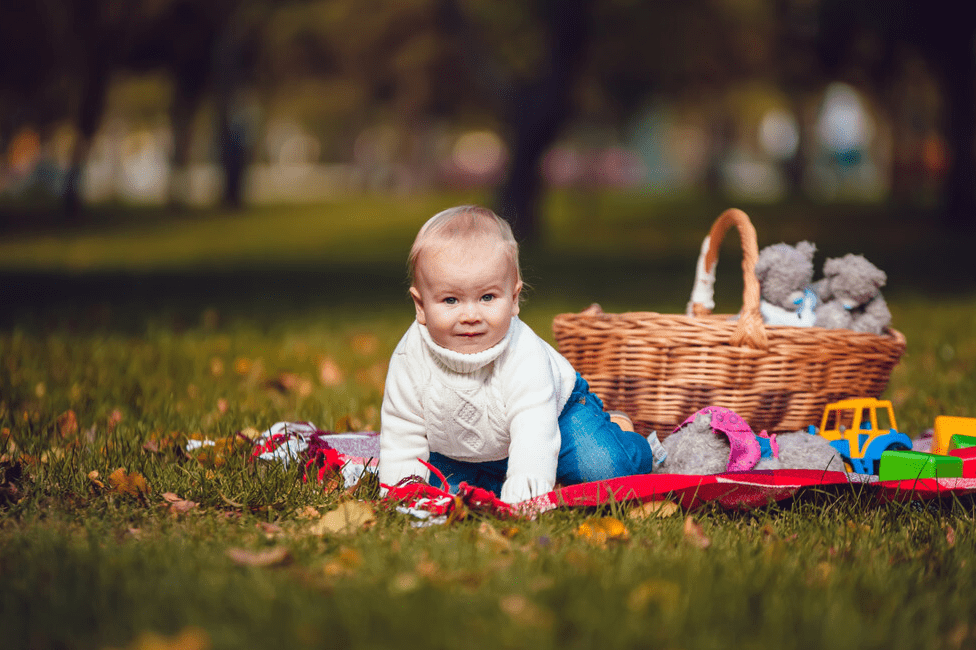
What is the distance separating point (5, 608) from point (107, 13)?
19898 mm

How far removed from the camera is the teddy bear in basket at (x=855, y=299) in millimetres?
3535

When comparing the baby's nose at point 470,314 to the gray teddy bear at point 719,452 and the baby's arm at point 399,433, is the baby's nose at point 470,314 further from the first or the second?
the gray teddy bear at point 719,452

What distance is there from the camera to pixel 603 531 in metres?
2.38

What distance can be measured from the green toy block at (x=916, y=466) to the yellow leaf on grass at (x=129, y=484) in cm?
217

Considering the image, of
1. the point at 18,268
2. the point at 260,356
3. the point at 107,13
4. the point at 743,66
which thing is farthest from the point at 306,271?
the point at 743,66

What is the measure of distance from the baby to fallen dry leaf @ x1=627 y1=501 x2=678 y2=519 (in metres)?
0.24

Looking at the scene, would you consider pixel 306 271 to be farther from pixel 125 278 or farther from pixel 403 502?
pixel 403 502

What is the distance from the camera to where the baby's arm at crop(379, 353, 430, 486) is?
2.81 m

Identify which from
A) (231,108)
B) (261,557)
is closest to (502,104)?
(261,557)

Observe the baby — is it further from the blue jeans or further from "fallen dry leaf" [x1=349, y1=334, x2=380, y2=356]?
"fallen dry leaf" [x1=349, y1=334, x2=380, y2=356]

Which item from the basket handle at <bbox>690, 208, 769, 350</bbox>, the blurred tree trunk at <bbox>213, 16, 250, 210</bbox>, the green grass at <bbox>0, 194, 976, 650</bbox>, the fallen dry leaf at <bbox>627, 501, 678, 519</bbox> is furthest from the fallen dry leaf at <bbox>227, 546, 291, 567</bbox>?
the blurred tree trunk at <bbox>213, 16, 250, 210</bbox>

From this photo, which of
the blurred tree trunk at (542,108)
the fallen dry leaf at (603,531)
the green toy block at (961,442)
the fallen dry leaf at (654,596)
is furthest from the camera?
the blurred tree trunk at (542,108)

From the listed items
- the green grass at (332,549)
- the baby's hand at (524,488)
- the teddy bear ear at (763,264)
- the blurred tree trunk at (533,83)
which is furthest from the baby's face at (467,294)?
the blurred tree trunk at (533,83)

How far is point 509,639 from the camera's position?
1661mm
